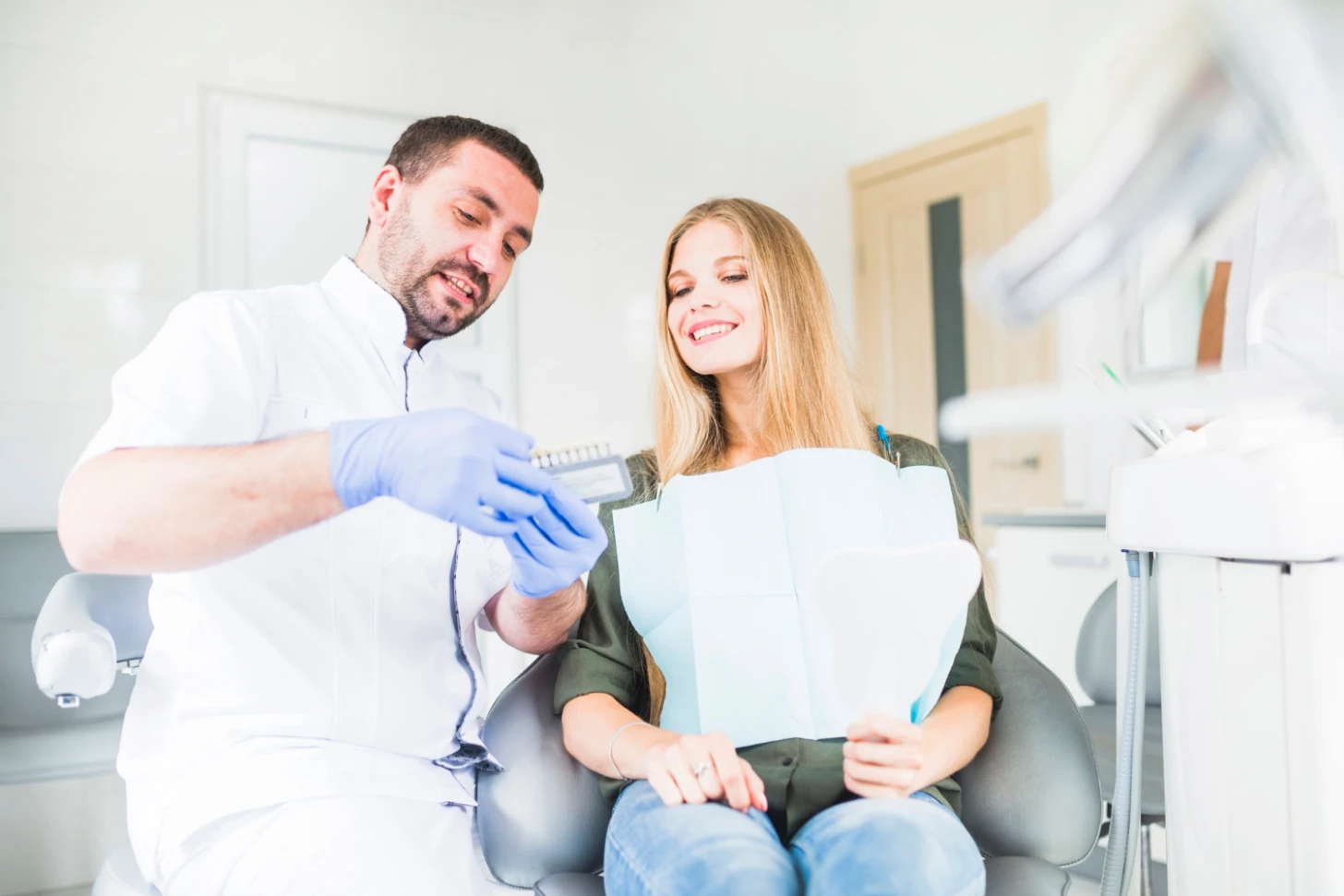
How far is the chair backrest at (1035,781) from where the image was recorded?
1021 mm

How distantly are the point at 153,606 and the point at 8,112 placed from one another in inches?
67.3

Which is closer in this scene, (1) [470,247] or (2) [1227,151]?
(2) [1227,151]

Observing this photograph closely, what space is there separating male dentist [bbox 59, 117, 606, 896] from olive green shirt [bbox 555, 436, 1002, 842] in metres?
0.04

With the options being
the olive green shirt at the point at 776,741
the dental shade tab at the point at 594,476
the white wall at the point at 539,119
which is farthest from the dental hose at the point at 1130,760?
the white wall at the point at 539,119

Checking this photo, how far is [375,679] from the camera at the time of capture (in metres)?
1.10

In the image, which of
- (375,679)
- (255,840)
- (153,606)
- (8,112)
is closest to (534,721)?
(375,679)

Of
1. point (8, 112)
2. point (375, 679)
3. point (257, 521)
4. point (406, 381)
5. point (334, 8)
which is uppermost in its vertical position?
point (334, 8)

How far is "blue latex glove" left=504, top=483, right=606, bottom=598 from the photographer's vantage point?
37.0 inches

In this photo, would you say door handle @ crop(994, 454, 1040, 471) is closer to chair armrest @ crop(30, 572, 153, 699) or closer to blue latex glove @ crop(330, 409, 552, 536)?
blue latex glove @ crop(330, 409, 552, 536)

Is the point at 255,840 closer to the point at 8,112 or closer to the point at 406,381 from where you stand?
the point at 406,381

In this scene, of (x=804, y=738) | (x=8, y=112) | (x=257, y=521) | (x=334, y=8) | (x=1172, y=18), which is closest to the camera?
(x=1172, y=18)

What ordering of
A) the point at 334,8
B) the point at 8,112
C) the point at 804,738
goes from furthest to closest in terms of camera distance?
the point at 334,8 → the point at 8,112 → the point at 804,738

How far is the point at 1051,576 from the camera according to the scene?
2295 millimetres

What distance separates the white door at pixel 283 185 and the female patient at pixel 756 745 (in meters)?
1.36
